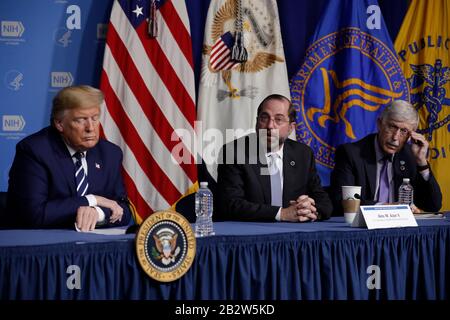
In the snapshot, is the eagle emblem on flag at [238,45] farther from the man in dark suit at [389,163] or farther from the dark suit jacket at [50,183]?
the dark suit jacket at [50,183]

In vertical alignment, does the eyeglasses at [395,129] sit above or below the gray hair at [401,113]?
below

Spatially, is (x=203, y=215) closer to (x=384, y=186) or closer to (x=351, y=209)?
(x=351, y=209)

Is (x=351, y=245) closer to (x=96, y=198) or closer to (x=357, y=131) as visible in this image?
(x=96, y=198)

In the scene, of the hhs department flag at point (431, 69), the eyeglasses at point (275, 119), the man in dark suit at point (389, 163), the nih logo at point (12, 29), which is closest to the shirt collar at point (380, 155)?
the man in dark suit at point (389, 163)

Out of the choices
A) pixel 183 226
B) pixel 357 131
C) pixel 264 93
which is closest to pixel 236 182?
pixel 183 226

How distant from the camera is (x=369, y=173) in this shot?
3.61m

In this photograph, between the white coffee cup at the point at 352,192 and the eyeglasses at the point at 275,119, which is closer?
the white coffee cup at the point at 352,192

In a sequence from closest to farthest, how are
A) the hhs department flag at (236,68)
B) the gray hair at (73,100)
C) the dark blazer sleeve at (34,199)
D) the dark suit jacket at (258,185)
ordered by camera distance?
the dark blazer sleeve at (34,199) < the gray hair at (73,100) < the dark suit jacket at (258,185) < the hhs department flag at (236,68)

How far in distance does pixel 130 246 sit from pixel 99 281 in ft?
0.53

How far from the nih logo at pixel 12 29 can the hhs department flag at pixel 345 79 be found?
1966 mm

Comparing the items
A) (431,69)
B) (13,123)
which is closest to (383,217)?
(431,69)

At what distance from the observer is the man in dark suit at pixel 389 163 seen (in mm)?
3600

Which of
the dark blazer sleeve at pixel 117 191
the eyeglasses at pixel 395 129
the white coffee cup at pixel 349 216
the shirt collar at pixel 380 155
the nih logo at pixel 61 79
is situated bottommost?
the white coffee cup at pixel 349 216

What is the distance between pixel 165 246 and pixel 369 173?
5.93ft
